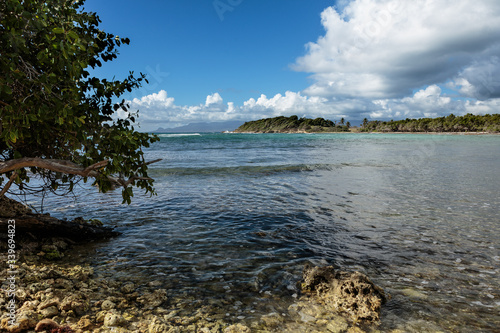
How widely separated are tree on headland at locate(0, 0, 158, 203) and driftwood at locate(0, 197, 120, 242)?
111 centimetres

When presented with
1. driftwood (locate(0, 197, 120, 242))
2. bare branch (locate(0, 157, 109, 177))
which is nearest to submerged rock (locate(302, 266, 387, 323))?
bare branch (locate(0, 157, 109, 177))

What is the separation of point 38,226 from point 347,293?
8.38m

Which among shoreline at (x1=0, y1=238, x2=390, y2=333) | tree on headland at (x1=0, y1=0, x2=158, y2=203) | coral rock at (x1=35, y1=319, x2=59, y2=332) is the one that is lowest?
shoreline at (x1=0, y1=238, x2=390, y2=333)

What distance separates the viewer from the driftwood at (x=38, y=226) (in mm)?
7328

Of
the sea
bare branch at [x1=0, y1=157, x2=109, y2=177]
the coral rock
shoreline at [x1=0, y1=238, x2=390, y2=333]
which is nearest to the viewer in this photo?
the coral rock

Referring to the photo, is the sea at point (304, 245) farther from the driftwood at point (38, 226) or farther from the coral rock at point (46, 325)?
the coral rock at point (46, 325)

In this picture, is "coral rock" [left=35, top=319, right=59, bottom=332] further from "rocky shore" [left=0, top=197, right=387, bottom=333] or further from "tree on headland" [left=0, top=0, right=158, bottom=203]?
"tree on headland" [left=0, top=0, right=158, bottom=203]

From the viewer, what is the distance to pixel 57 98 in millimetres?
5336

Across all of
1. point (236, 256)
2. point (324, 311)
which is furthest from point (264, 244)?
point (324, 311)

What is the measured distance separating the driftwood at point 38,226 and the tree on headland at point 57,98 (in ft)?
3.64

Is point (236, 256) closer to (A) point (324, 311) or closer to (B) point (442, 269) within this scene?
(A) point (324, 311)

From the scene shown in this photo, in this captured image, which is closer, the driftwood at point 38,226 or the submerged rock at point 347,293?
the submerged rock at point 347,293

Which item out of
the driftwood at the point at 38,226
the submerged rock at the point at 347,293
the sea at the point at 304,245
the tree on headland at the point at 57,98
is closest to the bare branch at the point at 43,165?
the tree on headland at the point at 57,98

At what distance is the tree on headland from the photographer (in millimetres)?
4805
